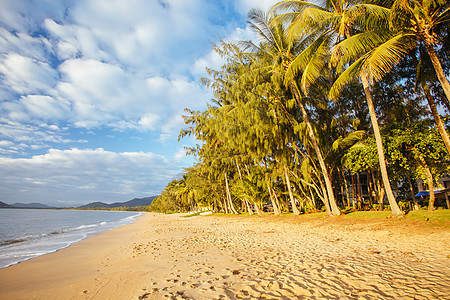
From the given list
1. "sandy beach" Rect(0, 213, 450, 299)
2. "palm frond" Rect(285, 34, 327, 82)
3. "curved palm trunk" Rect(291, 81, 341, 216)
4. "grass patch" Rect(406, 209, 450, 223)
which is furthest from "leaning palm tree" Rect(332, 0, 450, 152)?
"sandy beach" Rect(0, 213, 450, 299)

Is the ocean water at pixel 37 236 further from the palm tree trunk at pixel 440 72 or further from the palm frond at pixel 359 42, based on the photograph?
the palm tree trunk at pixel 440 72

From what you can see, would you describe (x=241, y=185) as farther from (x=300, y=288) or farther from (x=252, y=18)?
(x=300, y=288)

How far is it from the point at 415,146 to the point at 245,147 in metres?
10.3

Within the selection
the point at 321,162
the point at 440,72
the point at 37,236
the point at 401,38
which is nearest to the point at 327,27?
the point at 401,38

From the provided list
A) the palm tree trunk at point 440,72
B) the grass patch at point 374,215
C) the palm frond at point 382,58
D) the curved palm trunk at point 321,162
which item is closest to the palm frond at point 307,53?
the curved palm trunk at point 321,162

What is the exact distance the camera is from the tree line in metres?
8.58

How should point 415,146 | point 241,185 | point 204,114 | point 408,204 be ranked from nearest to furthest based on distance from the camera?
point 415,146 < point 408,204 < point 241,185 < point 204,114

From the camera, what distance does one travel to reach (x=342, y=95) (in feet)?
55.7

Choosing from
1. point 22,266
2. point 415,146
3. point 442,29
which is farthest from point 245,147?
point 22,266

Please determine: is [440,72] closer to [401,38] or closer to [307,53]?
[401,38]

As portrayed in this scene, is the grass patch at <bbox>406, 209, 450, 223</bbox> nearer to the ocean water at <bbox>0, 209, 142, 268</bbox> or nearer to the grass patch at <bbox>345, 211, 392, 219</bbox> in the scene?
the grass patch at <bbox>345, 211, 392, 219</bbox>

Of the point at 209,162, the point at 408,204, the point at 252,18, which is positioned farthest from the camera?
the point at 209,162

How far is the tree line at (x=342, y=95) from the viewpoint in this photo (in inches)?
338

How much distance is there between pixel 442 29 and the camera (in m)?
8.77
